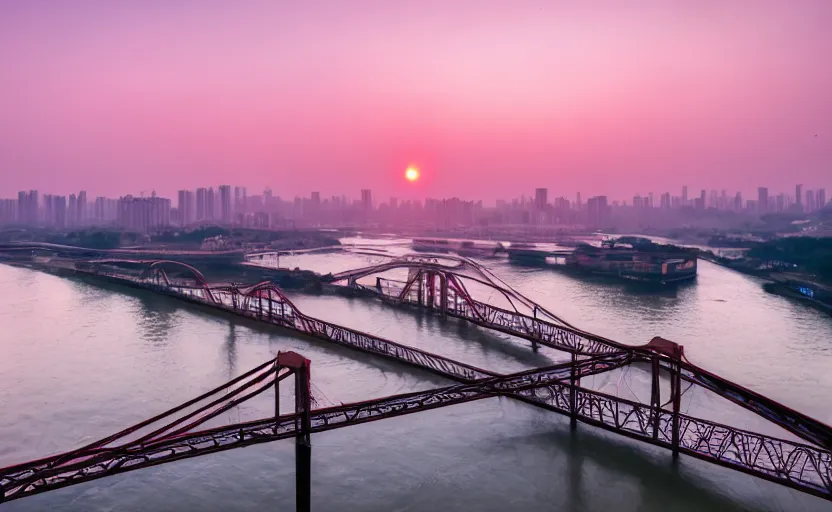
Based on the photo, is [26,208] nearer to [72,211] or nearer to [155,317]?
[72,211]

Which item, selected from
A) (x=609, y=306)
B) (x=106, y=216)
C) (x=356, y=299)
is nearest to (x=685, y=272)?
(x=609, y=306)

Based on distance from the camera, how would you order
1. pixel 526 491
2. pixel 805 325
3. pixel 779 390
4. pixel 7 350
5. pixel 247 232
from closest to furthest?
A: 1. pixel 526 491
2. pixel 779 390
3. pixel 7 350
4. pixel 805 325
5. pixel 247 232

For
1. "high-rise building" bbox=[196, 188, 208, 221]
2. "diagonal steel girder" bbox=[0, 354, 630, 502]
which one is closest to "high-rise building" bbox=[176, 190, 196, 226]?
"high-rise building" bbox=[196, 188, 208, 221]

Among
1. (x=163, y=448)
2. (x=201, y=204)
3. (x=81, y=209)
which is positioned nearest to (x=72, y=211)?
(x=81, y=209)

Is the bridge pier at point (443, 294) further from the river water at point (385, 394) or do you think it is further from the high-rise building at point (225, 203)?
the high-rise building at point (225, 203)

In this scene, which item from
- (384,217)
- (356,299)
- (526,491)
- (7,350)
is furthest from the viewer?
(384,217)

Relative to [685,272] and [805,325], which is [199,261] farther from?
[805,325]

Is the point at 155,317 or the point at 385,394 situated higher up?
the point at 155,317

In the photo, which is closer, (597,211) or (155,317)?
(155,317)

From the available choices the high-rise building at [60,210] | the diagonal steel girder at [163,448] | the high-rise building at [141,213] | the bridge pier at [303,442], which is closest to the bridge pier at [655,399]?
the diagonal steel girder at [163,448]
